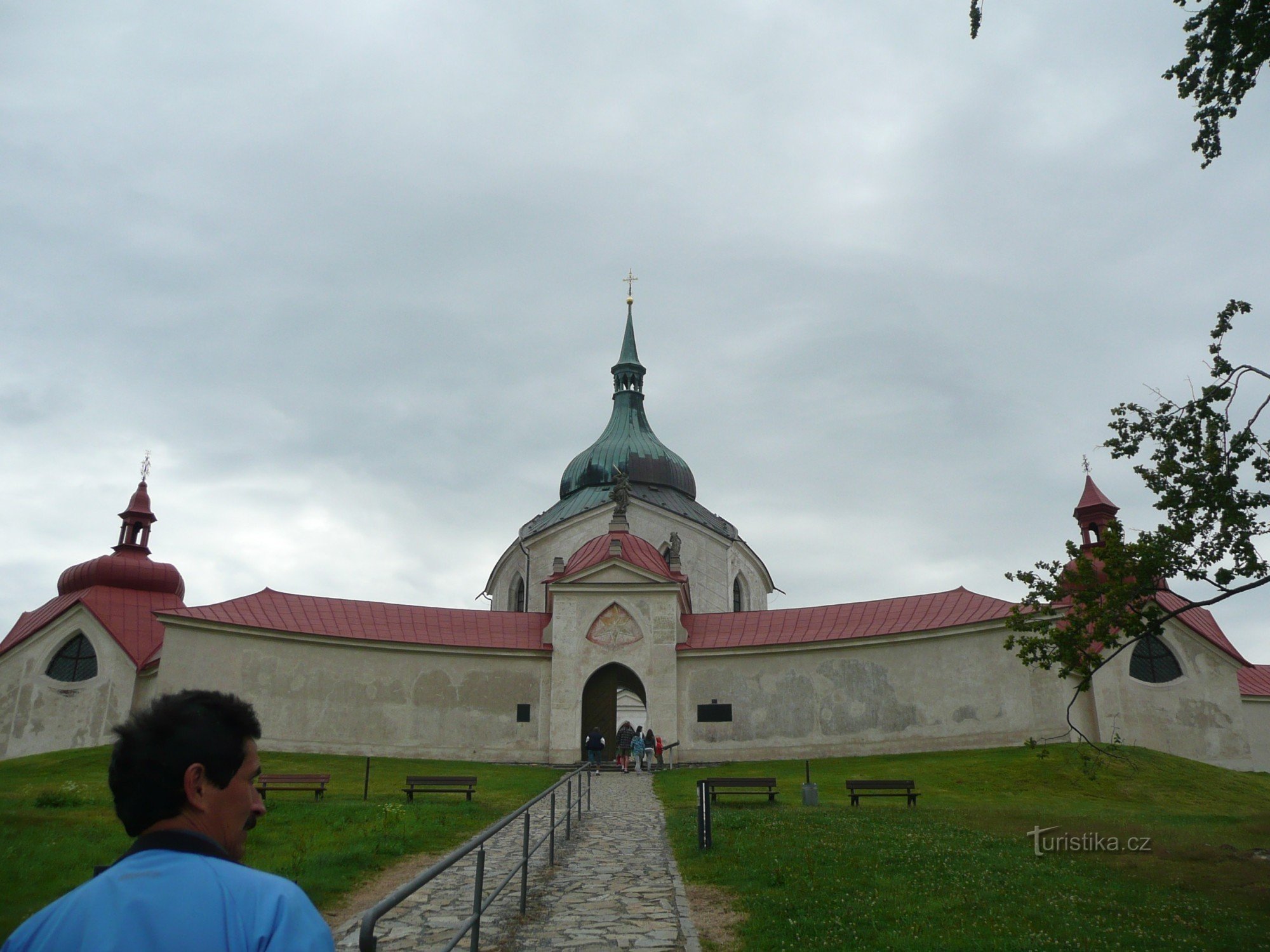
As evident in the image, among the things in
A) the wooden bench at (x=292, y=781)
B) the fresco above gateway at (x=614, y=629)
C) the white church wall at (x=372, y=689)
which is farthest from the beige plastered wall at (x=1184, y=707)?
the wooden bench at (x=292, y=781)

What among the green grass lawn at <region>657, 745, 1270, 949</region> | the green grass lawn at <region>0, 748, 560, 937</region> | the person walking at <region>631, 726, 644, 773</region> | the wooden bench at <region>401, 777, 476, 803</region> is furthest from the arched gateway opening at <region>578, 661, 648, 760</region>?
the wooden bench at <region>401, 777, 476, 803</region>

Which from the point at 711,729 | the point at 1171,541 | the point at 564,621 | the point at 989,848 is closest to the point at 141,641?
the point at 564,621

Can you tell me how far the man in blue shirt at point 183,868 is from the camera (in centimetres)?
203

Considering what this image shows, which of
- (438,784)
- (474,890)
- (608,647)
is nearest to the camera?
(474,890)

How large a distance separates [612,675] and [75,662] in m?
17.0

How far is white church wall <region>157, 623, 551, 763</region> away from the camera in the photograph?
95.3 ft

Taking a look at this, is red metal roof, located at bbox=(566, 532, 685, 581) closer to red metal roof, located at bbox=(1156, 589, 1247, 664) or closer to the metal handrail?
red metal roof, located at bbox=(1156, 589, 1247, 664)

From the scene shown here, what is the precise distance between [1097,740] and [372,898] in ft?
74.5

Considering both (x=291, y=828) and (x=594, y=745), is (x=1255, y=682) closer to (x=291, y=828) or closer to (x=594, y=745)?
(x=594, y=745)

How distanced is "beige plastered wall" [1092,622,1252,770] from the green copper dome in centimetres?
2140

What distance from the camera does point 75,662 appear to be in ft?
101

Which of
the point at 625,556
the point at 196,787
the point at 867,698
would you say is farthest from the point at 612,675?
the point at 196,787

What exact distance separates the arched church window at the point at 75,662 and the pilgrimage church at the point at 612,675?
0.06 m

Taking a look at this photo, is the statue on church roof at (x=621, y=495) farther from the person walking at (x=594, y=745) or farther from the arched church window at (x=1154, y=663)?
the arched church window at (x=1154, y=663)
